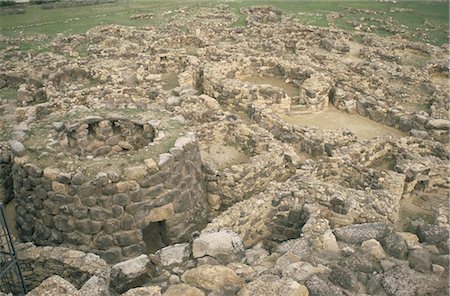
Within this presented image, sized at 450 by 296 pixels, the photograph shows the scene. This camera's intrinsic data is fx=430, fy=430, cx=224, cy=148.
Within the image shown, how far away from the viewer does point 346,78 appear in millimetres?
21359

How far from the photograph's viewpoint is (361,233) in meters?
6.14

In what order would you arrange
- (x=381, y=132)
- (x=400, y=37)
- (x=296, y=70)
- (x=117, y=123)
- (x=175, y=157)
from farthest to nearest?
(x=400, y=37)
(x=296, y=70)
(x=381, y=132)
(x=117, y=123)
(x=175, y=157)

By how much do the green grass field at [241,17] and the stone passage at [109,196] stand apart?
25425 mm

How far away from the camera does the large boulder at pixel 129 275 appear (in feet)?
17.8

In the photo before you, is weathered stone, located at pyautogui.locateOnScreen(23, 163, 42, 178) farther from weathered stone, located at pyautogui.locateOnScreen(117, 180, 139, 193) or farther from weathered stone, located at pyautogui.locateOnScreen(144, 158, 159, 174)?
weathered stone, located at pyautogui.locateOnScreen(144, 158, 159, 174)

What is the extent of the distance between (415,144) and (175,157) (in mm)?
9688

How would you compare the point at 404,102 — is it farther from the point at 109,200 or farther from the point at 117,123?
the point at 109,200

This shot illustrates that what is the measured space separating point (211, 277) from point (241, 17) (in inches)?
1429

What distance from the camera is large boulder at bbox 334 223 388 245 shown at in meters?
6.01

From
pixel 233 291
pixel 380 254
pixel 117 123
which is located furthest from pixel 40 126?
pixel 380 254

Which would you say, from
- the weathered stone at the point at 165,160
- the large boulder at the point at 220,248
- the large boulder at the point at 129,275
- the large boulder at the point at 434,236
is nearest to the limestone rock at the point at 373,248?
the large boulder at the point at 434,236

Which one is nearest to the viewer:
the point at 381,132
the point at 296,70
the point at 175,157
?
the point at 175,157

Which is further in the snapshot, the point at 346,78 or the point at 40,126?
the point at 346,78

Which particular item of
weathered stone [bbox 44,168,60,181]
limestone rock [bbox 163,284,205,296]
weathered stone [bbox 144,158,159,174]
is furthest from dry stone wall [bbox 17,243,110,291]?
limestone rock [bbox 163,284,205,296]
